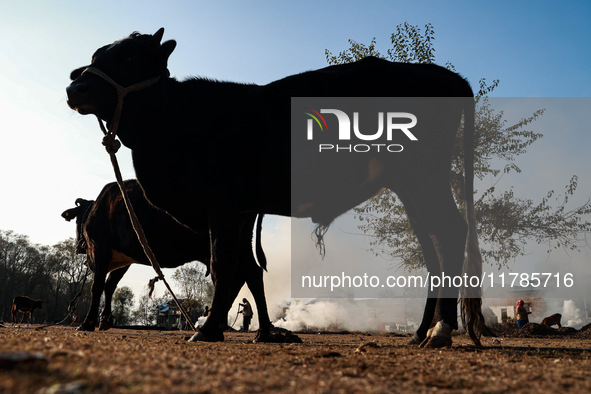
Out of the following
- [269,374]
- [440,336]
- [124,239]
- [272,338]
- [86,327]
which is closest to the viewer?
[269,374]

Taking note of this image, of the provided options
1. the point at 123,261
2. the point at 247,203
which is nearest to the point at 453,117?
the point at 247,203

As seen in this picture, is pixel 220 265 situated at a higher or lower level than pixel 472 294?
higher

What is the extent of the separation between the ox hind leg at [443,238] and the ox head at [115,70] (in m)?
3.11

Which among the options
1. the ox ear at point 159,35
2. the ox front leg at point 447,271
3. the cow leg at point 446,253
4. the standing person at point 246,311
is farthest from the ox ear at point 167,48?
the standing person at point 246,311

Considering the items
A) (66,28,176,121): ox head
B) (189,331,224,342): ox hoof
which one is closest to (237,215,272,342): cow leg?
(189,331,224,342): ox hoof

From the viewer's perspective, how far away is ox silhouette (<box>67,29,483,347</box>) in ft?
16.4

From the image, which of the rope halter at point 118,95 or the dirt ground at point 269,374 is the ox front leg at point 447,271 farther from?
the rope halter at point 118,95

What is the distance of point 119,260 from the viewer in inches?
413

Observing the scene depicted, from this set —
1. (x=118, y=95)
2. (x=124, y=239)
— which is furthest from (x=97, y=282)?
(x=118, y=95)

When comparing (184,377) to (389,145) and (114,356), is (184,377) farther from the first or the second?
(389,145)

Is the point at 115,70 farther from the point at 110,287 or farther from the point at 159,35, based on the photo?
the point at 110,287

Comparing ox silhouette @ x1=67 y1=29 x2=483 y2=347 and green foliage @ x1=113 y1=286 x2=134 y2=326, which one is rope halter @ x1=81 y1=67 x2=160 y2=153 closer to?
ox silhouette @ x1=67 y1=29 x2=483 y2=347

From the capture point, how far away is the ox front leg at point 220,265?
4852 millimetres

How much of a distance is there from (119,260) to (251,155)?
6.40m
